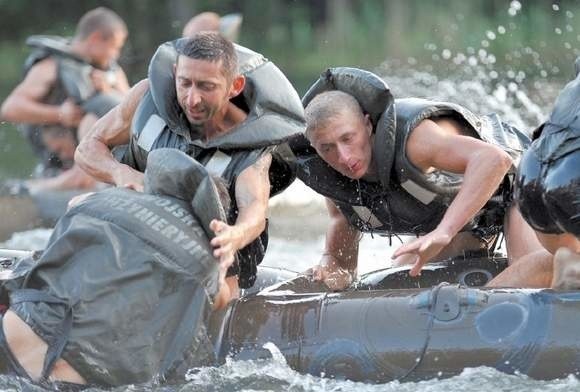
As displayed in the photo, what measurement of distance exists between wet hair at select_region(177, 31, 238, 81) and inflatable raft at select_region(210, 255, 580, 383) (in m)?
0.92

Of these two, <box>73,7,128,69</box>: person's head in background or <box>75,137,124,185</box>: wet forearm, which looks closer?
<box>75,137,124,185</box>: wet forearm

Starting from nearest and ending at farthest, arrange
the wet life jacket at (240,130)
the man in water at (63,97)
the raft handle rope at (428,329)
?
1. the raft handle rope at (428,329)
2. the wet life jacket at (240,130)
3. the man in water at (63,97)

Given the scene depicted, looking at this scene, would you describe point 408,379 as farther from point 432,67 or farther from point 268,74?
point 432,67

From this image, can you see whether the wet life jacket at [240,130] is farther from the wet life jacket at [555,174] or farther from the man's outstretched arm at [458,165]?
the wet life jacket at [555,174]

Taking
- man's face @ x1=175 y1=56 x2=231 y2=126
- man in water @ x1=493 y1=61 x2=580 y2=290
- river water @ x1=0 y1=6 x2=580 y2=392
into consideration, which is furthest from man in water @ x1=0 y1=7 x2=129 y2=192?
man in water @ x1=493 y1=61 x2=580 y2=290

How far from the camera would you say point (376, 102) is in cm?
555

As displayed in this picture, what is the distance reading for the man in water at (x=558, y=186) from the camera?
4605mm

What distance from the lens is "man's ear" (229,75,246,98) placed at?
538cm

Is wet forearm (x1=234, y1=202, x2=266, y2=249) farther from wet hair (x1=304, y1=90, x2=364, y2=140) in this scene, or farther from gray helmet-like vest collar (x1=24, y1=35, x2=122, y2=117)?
gray helmet-like vest collar (x1=24, y1=35, x2=122, y2=117)

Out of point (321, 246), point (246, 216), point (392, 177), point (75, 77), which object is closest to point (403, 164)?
point (392, 177)

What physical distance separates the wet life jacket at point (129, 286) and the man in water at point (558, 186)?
100cm

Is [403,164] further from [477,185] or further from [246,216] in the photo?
[246,216]

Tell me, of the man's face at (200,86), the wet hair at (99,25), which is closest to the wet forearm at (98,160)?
the man's face at (200,86)

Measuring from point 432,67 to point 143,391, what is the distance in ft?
42.6
